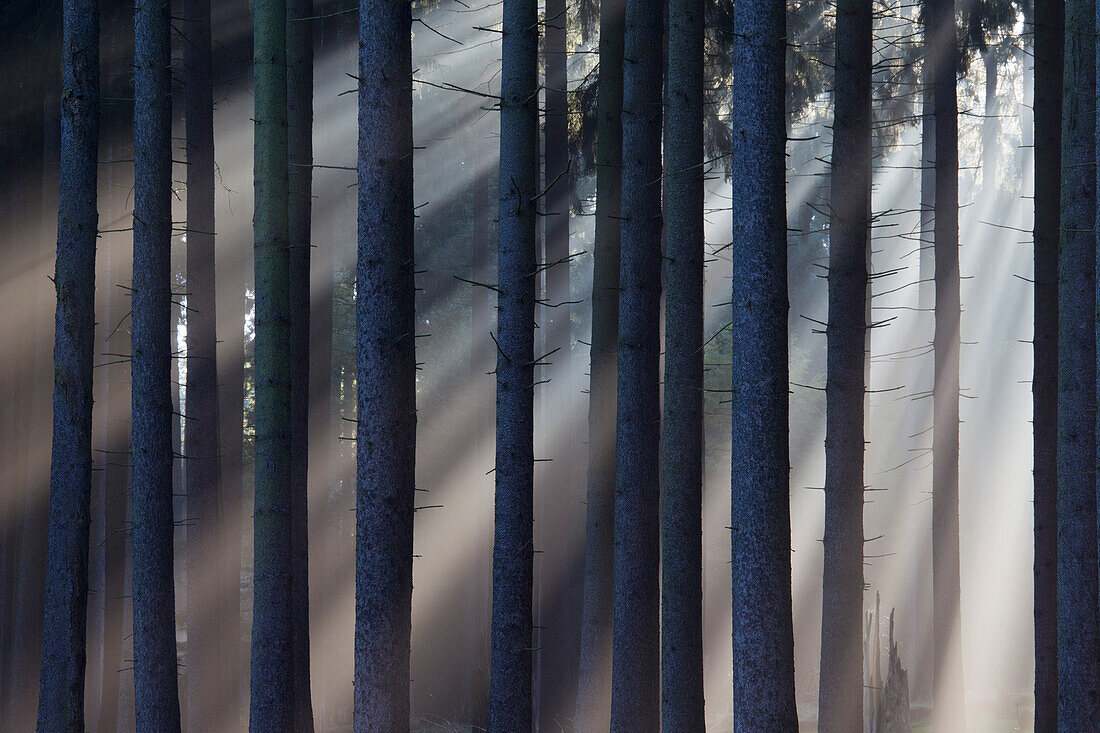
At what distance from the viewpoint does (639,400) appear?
8781 millimetres

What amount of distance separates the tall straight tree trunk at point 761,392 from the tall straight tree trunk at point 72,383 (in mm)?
6423

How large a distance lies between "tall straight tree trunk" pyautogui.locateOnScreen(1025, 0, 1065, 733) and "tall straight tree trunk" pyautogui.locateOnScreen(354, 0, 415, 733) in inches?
253

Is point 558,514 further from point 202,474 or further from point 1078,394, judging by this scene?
point 1078,394

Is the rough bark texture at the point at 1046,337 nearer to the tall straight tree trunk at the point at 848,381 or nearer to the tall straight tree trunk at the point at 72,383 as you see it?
the tall straight tree trunk at the point at 848,381

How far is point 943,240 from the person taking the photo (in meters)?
12.0

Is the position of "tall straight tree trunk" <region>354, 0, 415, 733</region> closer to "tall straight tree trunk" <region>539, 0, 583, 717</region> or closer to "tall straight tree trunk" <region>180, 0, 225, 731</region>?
"tall straight tree trunk" <region>180, 0, 225, 731</region>

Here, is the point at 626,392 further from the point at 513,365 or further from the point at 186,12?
the point at 186,12

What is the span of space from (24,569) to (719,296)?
22.4 meters

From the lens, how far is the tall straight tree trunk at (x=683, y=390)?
8.09 meters

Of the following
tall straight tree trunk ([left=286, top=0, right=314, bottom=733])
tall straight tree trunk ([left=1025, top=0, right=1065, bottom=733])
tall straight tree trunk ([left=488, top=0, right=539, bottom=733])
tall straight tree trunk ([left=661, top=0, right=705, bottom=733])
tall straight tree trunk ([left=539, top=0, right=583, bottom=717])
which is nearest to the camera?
tall straight tree trunk ([left=488, top=0, right=539, bottom=733])

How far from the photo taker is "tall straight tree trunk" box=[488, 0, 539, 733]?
25.6ft

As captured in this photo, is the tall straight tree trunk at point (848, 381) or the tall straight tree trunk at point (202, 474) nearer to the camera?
the tall straight tree trunk at point (848, 381)

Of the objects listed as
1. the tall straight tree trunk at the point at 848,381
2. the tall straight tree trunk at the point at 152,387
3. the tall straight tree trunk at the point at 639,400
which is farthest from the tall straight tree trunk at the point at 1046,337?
the tall straight tree trunk at the point at 152,387

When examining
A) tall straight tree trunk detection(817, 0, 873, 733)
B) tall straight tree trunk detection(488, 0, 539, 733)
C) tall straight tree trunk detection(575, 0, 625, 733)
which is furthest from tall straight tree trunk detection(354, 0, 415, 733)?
tall straight tree trunk detection(817, 0, 873, 733)
